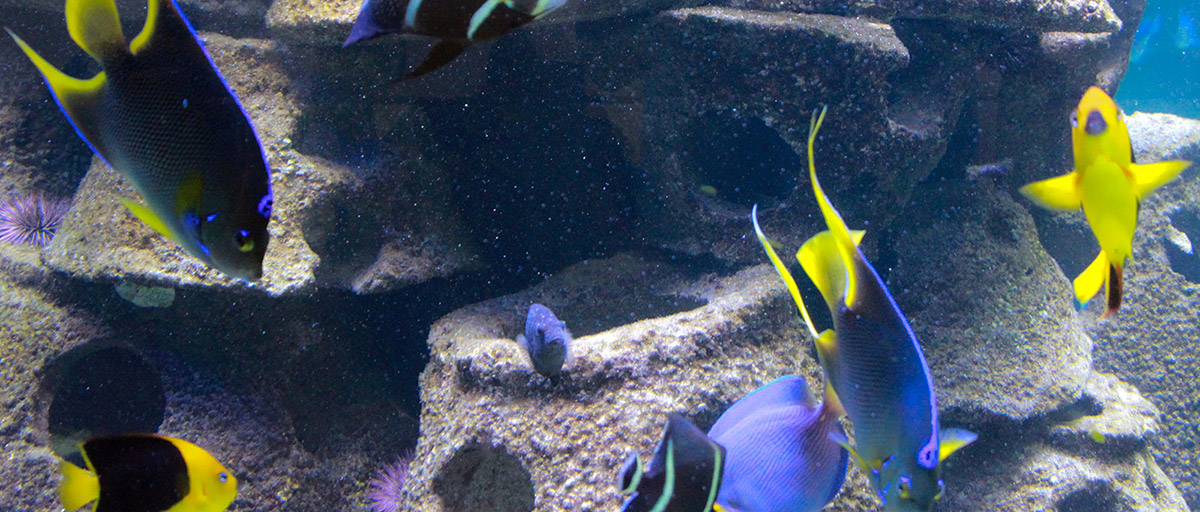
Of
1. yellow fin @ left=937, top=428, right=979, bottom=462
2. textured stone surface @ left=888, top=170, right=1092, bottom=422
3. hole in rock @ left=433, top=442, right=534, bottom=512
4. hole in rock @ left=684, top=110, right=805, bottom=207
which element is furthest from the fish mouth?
hole in rock @ left=684, top=110, right=805, bottom=207

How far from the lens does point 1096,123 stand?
177cm

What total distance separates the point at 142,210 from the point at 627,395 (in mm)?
2348

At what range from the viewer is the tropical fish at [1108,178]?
177 centimetres

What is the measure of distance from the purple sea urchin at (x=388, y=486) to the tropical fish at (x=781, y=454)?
3121 millimetres

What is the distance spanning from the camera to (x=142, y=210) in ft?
3.62

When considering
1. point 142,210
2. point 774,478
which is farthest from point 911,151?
point 142,210

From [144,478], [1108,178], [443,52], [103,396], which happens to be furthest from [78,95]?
[103,396]

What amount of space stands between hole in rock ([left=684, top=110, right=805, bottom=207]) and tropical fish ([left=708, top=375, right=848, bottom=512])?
3.70 meters

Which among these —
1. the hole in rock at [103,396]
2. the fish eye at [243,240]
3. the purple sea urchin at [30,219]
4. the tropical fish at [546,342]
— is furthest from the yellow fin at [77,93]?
the purple sea urchin at [30,219]

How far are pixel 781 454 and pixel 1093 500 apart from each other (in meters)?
4.93

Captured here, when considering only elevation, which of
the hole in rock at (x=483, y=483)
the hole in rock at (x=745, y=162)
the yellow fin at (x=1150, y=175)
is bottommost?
the hole in rock at (x=483, y=483)

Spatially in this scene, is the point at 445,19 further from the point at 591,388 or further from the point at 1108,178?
the point at 591,388

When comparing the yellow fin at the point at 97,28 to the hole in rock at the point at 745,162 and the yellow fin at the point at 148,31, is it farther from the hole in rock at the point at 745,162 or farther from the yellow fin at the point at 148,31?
the hole in rock at the point at 745,162

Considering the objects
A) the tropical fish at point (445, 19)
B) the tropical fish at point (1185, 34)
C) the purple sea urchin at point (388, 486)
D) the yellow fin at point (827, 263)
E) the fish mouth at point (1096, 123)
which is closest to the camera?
the tropical fish at point (445, 19)
